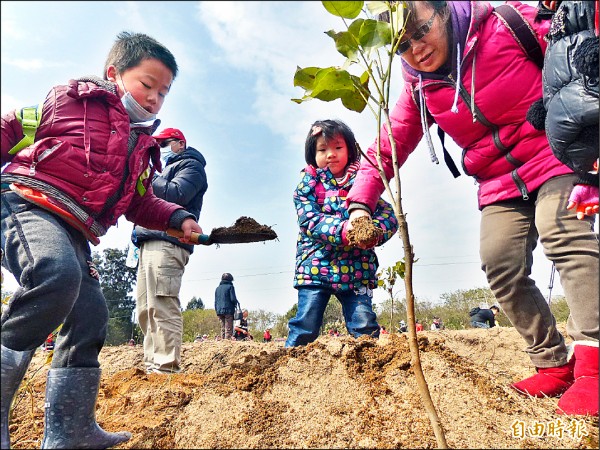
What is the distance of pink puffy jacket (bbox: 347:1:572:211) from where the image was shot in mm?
2029

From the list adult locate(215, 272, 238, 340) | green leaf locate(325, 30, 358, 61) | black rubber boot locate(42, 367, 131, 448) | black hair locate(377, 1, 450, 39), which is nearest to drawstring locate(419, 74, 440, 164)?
black hair locate(377, 1, 450, 39)

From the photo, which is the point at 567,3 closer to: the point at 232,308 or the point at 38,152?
the point at 38,152

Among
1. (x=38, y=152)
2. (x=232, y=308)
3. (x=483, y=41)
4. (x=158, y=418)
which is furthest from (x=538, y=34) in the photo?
(x=232, y=308)

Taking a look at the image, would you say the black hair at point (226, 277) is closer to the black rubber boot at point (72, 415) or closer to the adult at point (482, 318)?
the adult at point (482, 318)

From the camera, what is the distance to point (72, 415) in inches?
62.9

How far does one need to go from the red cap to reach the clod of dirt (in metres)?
2.15

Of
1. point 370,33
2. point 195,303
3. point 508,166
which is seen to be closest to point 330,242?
point 508,166

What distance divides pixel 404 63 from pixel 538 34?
601 millimetres

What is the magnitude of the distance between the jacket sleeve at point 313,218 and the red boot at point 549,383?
128cm

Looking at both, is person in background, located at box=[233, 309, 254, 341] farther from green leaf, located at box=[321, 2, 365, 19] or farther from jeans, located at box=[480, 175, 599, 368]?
green leaf, located at box=[321, 2, 365, 19]

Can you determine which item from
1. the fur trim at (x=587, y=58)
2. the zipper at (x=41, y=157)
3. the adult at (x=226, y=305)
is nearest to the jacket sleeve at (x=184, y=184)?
the zipper at (x=41, y=157)

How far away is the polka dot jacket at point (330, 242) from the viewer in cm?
292

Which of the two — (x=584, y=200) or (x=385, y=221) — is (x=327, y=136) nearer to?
(x=385, y=221)

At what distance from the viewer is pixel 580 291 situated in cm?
181
